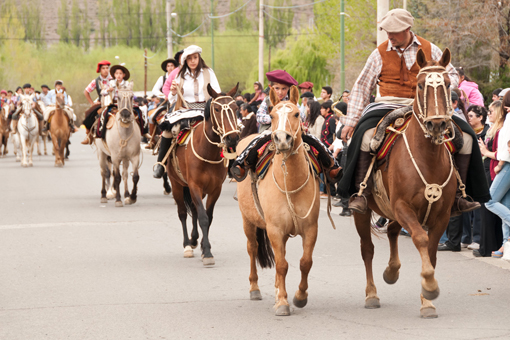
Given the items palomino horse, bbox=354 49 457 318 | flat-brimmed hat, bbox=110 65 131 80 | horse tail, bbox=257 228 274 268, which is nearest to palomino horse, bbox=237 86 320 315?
palomino horse, bbox=354 49 457 318

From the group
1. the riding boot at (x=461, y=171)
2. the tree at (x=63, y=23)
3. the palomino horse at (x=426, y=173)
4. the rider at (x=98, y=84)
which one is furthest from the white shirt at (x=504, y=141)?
the tree at (x=63, y=23)

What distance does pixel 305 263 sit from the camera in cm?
721

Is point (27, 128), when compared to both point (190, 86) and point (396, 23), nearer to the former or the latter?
point (190, 86)

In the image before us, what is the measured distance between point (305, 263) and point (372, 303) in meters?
0.85

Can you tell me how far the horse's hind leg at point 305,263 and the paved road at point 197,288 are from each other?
0.14 metres

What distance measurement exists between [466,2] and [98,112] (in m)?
16.7

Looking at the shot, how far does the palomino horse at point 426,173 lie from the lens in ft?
21.9

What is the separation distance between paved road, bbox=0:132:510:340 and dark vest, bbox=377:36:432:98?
2.12 metres

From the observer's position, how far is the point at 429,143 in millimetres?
7000

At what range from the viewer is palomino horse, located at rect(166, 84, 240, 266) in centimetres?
1005

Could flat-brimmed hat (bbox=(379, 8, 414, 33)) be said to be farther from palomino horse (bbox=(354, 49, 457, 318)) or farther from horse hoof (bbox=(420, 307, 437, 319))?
horse hoof (bbox=(420, 307, 437, 319))

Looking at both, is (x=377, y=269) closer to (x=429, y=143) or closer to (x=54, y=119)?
(x=429, y=143)

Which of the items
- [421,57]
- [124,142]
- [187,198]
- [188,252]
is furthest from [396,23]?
[124,142]

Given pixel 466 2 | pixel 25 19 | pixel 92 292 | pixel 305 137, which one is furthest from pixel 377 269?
pixel 25 19
